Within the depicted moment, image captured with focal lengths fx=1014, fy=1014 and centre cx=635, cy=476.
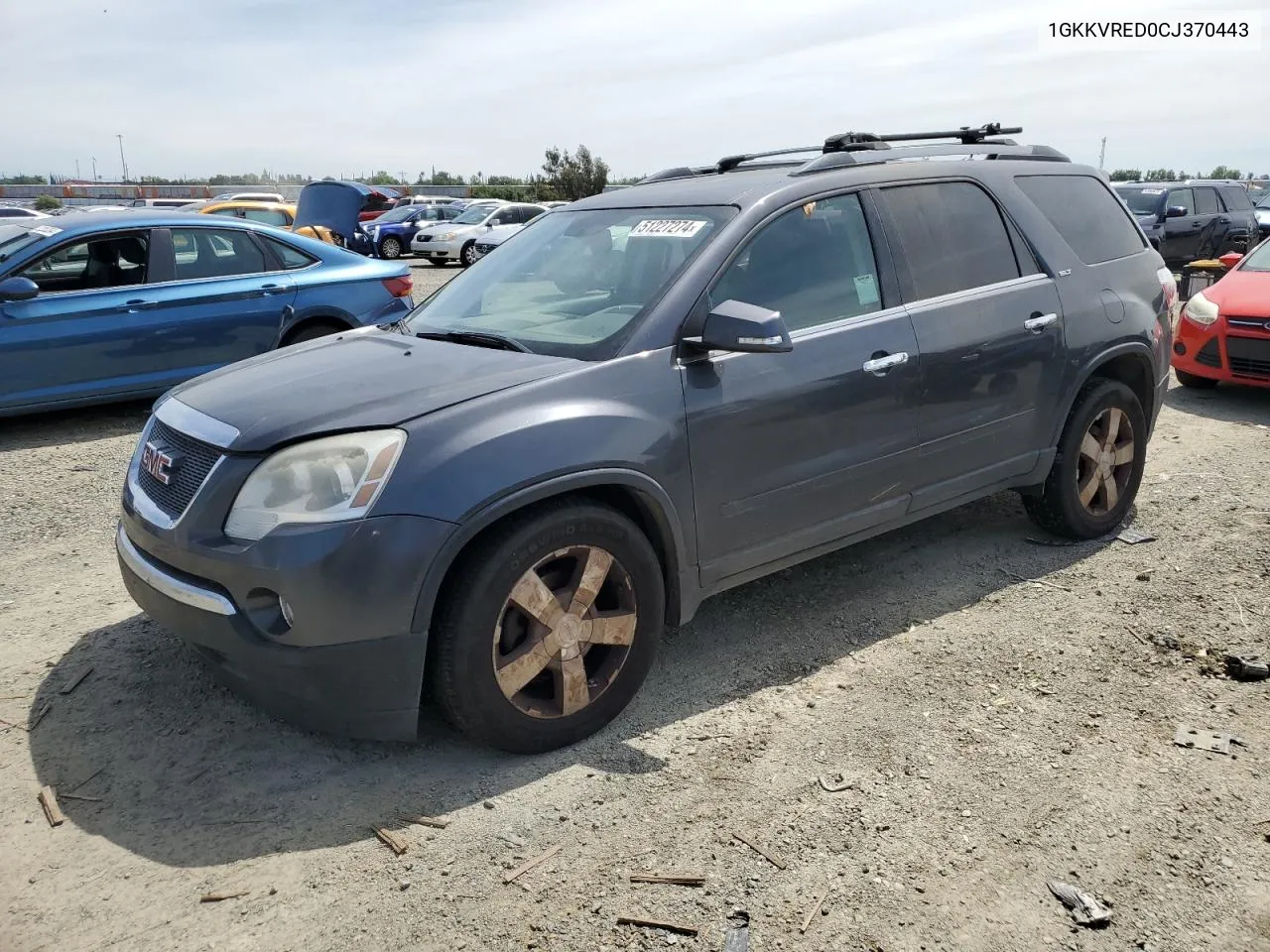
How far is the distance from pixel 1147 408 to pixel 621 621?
3.32m

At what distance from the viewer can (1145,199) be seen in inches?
711

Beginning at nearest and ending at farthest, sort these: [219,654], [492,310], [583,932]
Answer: [583,932], [219,654], [492,310]

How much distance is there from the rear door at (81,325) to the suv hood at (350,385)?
165 inches

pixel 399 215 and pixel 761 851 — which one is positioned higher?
pixel 399 215

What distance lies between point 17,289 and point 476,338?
4.98 meters

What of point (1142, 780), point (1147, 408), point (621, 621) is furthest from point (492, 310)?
point (1147, 408)

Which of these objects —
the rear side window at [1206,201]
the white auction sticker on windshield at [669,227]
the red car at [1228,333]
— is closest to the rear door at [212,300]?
the white auction sticker on windshield at [669,227]

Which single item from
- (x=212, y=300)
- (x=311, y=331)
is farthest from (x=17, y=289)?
(x=311, y=331)

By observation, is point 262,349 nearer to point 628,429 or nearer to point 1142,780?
point 628,429

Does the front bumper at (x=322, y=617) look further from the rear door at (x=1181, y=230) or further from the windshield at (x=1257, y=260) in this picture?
the rear door at (x=1181, y=230)

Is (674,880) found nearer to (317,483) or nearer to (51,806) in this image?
(317,483)

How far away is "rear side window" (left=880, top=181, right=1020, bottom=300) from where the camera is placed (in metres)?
4.15

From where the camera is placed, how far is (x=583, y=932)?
2.48 metres

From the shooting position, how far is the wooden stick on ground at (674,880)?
2635 mm
